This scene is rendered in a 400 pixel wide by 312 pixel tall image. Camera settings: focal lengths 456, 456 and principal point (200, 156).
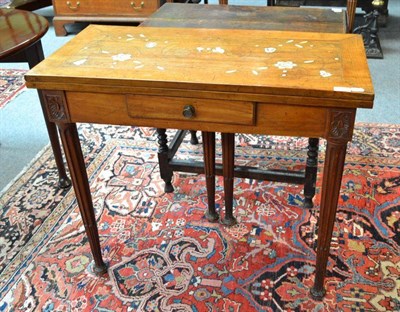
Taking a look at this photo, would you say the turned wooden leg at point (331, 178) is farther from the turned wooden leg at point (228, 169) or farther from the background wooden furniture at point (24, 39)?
the background wooden furniture at point (24, 39)

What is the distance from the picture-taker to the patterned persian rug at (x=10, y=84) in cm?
316

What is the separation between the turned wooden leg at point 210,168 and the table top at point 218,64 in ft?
1.30

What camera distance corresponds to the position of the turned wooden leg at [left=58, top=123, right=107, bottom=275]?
1.41 meters

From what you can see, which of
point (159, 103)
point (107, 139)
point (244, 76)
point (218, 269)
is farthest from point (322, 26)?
point (107, 139)

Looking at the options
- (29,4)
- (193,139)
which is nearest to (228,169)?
(193,139)

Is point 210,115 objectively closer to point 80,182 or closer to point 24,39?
point 80,182

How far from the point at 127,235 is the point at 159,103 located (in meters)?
0.84

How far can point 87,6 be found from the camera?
13.1ft

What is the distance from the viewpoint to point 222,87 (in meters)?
1.16

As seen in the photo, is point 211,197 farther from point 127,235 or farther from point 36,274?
point 36,274

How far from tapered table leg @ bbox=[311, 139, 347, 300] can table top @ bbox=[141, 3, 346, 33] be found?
661 mm

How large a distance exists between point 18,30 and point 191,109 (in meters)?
1.00

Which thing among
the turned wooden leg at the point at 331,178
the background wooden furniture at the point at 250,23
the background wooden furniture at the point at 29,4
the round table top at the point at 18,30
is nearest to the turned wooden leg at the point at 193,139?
the background wooden furniture at the point at 250,23

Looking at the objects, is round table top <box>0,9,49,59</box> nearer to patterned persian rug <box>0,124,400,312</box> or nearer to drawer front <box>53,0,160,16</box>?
patterned persian rug <box>0,124,400,312</box>
